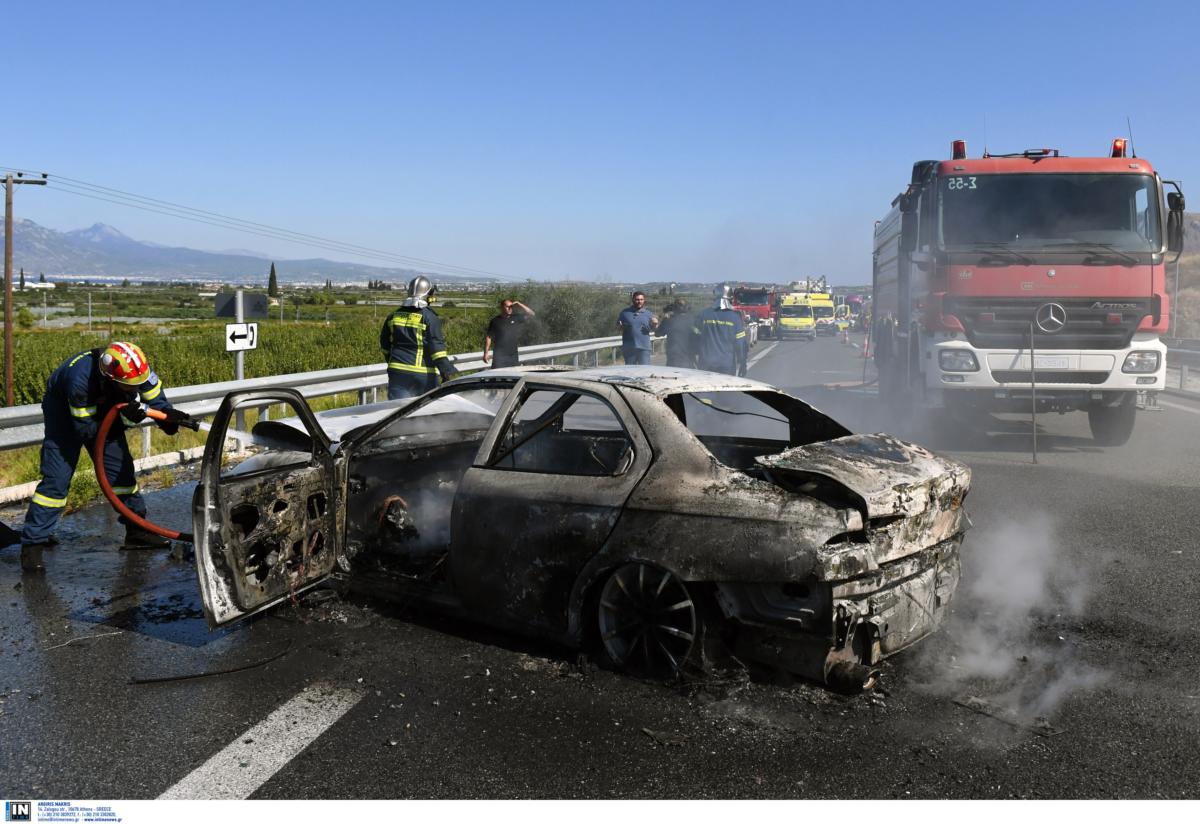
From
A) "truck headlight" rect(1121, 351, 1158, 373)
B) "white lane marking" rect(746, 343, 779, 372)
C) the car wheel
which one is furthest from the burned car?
"white lane marking" rect(746, 343, 779, 372)

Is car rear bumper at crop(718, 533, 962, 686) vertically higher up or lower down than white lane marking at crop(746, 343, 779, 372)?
lower down

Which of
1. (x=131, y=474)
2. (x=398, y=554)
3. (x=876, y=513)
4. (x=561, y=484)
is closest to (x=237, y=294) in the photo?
(x=131, y=474)

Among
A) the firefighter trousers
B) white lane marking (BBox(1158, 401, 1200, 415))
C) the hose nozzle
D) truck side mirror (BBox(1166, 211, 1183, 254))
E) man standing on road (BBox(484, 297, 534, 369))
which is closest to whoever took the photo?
the firefighter trousers

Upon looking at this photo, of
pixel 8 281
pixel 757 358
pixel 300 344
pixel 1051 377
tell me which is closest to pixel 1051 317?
pixel 1051 377

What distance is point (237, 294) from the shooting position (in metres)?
11.0

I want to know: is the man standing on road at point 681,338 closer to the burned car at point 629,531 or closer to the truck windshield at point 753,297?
the burned car at point 629,531

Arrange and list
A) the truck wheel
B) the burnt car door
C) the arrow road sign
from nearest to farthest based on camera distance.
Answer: the burnt car door → the arrow road sign → the truck wheel

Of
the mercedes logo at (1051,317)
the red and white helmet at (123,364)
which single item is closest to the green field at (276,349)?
the red and white helmet at (123,364)

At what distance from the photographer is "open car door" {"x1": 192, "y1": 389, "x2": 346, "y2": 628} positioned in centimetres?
466

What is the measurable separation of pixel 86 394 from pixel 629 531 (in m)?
3.94

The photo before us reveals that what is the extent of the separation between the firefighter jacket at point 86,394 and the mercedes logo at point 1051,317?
349 inches

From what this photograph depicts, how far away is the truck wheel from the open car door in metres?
9.53

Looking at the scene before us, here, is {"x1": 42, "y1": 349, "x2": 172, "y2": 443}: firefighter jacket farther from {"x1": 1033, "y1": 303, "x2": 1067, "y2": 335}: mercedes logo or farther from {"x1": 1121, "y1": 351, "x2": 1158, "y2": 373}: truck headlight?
{"x1": 1121, "y1": 351, "x2": 1158, "y2": 373}: truck headlight

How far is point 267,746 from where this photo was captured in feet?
12.2
